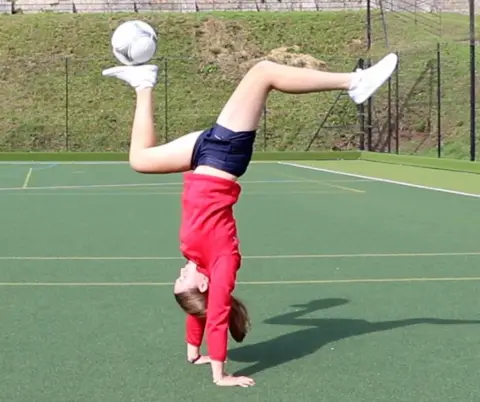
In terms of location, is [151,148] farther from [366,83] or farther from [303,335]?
[303,335]

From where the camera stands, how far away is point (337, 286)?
7.40m

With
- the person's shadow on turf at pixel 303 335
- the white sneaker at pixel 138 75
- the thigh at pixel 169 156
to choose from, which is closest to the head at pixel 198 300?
the person's shadow on turf at pixel 303 335

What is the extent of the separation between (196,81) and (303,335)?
35607 millimetres

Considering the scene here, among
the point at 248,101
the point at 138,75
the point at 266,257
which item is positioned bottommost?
the point at 266,257

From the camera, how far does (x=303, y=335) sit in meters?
5.75

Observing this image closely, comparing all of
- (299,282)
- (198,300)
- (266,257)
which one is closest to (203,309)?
(198,300)

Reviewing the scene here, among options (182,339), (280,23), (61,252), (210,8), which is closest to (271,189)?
(61,252)

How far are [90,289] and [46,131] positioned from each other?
103 feet

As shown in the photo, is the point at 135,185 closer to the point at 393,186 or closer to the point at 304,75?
the point at 393,186

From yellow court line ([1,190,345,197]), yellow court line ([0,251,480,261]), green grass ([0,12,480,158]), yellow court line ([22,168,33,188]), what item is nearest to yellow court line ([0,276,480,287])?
yellow court line ([0,251,480,261])

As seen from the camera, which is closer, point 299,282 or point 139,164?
point 139,164

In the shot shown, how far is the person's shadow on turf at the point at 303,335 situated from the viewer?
520 centimetres

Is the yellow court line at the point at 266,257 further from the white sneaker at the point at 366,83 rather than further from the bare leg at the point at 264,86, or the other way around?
the bare leg at the point at 264,86

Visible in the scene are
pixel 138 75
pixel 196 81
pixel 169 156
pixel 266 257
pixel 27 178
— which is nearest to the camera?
pixel 169 156
